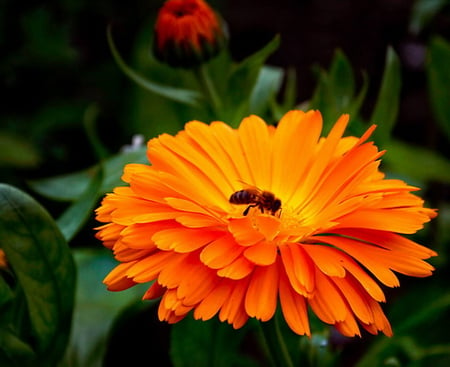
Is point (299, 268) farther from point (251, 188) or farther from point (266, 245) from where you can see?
point (251, 188)

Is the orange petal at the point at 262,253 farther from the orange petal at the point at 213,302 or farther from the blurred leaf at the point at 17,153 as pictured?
the blurred leaf at the point at 17,153

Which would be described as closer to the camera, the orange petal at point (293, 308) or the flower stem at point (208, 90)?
the orange petal at point (293, 308)

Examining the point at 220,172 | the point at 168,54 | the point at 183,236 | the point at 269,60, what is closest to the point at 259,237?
the point at 183,236

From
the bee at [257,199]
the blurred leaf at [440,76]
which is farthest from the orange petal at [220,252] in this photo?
the blurred leaf at [440,76]

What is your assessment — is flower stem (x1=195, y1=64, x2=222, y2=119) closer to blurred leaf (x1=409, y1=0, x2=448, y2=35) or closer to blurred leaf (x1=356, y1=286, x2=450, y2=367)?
blurred leaf (x1=356, y1=286, x2=450, y2=367)

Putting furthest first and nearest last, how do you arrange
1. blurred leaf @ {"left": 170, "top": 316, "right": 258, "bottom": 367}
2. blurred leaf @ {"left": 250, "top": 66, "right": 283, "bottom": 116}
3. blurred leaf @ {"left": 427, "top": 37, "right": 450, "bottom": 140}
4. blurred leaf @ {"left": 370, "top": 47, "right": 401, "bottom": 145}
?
blurred leaf @ {"left": 427, "top": 37, "right": 450, "bottom": 140} → blurred leaf @ {"left": 250, "top": 66, "right": 283, "bottom": 116} → blurred leaf @ {"left": 370, "top": 47, "right": 401, "bottom": 145} → blurred leaf @ {"left": 170, "top": 316, "right": 258, "bottom": 367}

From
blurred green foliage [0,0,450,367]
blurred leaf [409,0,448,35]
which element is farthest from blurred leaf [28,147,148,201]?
blurred leaf [409,0,448,35]
